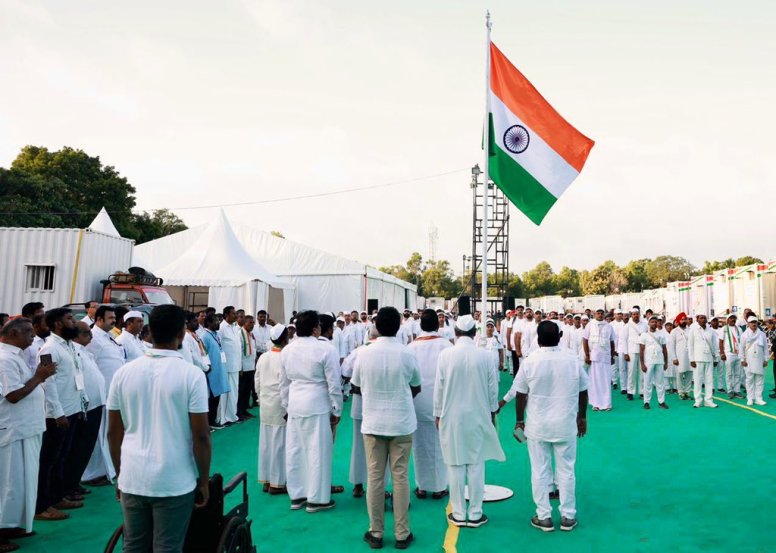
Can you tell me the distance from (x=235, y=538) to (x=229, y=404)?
21.9 feet

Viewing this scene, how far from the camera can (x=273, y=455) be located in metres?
6.02

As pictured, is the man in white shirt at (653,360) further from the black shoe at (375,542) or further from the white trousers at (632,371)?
the black shoe at (375,542)

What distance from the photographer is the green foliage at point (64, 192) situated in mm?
29969

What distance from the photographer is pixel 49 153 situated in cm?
3578

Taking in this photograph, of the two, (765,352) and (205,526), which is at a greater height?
(765,352)

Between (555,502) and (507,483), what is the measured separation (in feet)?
2.33

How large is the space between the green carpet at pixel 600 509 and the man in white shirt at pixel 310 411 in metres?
0.23

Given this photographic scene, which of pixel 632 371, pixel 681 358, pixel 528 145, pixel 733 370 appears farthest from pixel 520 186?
pixel 733 370

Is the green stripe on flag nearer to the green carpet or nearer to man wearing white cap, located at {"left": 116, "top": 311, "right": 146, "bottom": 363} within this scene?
the green carpet

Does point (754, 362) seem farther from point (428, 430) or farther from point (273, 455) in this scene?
point (273, 455)

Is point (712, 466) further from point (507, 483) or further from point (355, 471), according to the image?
point (355, 471)

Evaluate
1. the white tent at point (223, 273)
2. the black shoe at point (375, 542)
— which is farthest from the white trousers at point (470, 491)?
the white tent at point (223, 273)

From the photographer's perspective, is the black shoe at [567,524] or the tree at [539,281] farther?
the tree at [539,281]

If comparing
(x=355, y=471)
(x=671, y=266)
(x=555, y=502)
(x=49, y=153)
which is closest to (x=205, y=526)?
(x=355, y=471)
